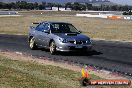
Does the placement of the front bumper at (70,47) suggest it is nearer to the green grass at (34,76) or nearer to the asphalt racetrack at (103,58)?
the asphalt racetrack at (103,58)

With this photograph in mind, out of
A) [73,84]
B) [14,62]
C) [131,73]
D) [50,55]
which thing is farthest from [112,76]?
[50,55]

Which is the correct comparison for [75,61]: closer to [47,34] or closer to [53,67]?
[53,67]

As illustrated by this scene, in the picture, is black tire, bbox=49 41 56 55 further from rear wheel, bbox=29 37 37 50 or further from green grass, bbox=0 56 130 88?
green grass, bbox=0 56 130 88

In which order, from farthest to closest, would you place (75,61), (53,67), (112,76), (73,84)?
(75,61) → (53,67) → (112,76) → (73,84)

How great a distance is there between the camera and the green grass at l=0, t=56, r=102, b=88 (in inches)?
401

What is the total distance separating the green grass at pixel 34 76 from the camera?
33.4 feet

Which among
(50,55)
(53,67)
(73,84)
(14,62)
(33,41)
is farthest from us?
(33,41)

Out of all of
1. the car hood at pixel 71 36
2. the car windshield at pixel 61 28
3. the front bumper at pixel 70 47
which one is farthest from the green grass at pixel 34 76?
the car windshield at pixel 61 28

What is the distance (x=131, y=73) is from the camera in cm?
1272

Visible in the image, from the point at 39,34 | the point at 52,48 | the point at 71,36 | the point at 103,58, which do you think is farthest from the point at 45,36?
the point at 103,58

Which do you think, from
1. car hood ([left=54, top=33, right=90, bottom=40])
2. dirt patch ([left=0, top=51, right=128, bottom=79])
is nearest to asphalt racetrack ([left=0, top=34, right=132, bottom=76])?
dirt patch ([left=0, top=51, right=128, bottom=79])

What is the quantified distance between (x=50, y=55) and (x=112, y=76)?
6.36m

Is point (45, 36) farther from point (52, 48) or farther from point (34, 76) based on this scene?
point (34, 76)

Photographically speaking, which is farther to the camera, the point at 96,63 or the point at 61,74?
the point at 96,63
